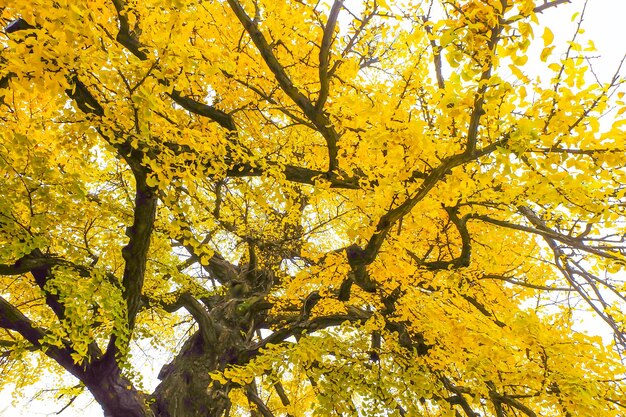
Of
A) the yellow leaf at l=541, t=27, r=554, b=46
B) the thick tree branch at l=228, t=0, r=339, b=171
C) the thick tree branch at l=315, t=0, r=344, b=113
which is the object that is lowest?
the yellow leaf at l=541, t=27, r=554, b=46

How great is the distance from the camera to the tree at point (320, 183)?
264 centimetres

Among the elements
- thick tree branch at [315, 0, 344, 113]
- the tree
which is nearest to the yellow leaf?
the tree

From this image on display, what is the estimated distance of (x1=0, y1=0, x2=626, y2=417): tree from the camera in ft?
8.66

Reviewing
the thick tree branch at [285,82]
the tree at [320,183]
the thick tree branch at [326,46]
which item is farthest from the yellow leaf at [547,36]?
the thick tree branch at [285,82]

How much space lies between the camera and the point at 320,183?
13.8 feet

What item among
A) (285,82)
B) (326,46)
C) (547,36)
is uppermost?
(285,82)

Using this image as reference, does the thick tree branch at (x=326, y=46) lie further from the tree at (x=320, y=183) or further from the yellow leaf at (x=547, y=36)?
the yellow leaf at (x=547, y=36)

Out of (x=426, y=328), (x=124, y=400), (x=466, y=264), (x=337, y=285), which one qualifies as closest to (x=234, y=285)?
(x=337, y=285)

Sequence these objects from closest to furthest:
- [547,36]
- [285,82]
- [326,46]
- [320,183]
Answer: [547,36]
[326,46]
[285,82]
[320,183]

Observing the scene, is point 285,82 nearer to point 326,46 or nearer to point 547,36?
point 326,46

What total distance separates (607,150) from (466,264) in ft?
7.95

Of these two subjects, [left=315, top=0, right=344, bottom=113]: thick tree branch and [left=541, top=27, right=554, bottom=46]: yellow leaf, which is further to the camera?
[left=315, top=0, right=344, bottom=113]: thick tree branch

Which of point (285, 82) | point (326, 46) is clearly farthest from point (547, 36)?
point (285, 82)

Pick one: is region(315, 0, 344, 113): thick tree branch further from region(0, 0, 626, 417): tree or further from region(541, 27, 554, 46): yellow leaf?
region(541, 27, 554, 46): yellow leaf
